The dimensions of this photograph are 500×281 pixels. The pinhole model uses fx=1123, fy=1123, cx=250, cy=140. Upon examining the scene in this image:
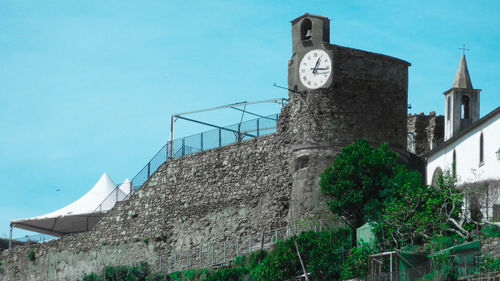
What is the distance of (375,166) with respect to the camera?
121ft

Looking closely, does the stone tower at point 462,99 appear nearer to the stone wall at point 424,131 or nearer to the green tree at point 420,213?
the stone wall at point 424,131

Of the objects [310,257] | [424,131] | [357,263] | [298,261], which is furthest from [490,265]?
[424,131]

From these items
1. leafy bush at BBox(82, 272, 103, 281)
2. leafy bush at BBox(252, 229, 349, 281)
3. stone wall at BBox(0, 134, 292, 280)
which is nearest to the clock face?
stone wall at BBox(0, 134, 292, 280)

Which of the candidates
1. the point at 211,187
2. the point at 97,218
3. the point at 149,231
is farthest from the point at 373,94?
the point at 97,218

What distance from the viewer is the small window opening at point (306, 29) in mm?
40594

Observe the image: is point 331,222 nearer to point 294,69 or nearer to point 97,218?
point 294,69

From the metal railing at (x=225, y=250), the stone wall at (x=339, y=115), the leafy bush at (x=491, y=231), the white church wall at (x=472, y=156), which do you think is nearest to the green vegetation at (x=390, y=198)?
the leafy bush at (x=491, y=231)

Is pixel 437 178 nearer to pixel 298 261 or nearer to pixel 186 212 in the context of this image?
pixel 298 261

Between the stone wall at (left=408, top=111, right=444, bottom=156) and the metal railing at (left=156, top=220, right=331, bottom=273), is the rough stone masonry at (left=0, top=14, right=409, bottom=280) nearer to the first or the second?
the metal railing at (left=156, top=220, right=331, bottom=273)

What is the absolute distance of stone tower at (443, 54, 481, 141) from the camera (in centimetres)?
5334

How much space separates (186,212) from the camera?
44.1 m

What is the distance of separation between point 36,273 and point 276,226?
14265 mm

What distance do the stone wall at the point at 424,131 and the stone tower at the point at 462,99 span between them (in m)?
0.49

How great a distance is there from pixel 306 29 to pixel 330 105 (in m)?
3.25
